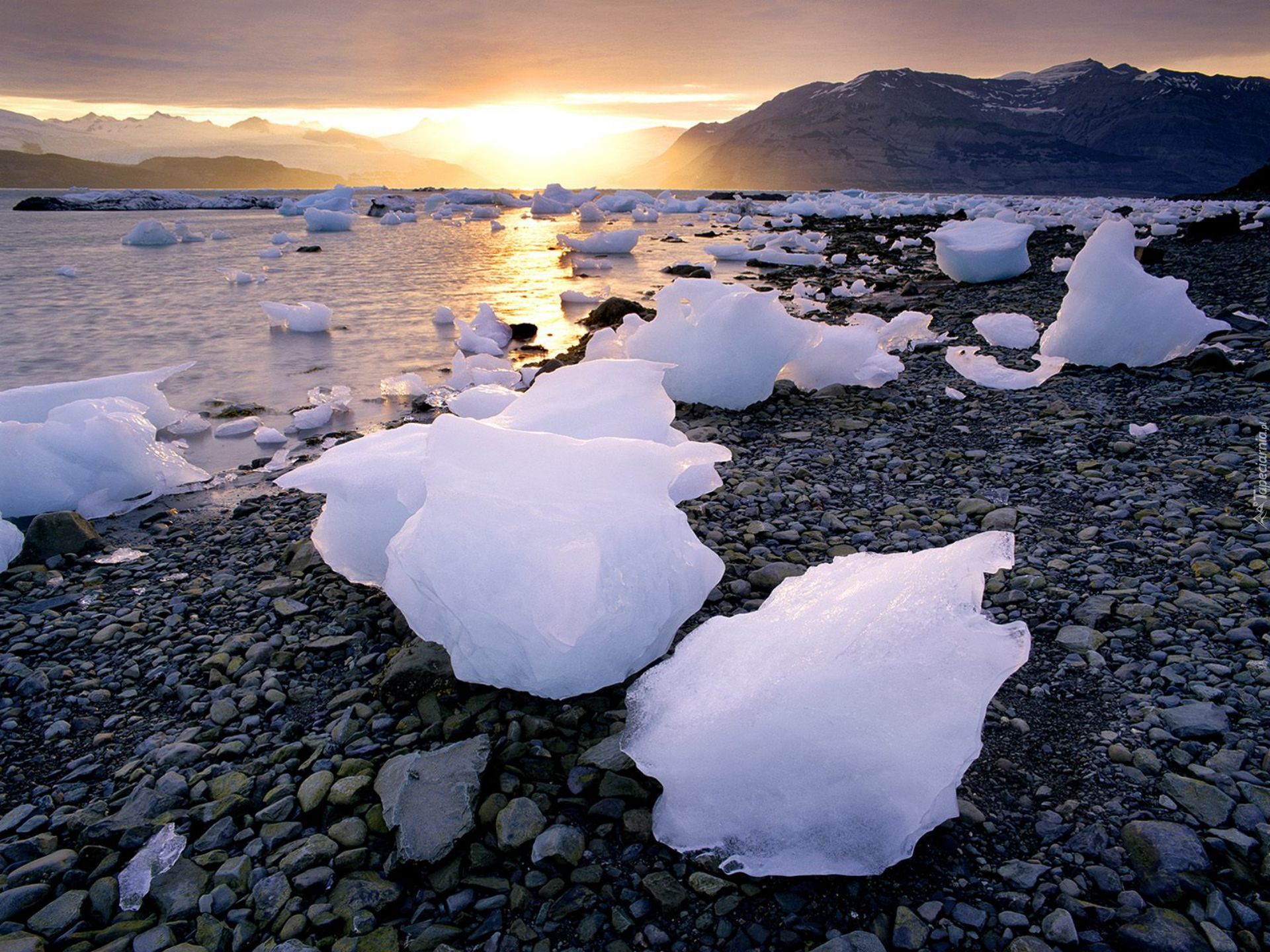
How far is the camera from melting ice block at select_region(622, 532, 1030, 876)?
69.8 inches

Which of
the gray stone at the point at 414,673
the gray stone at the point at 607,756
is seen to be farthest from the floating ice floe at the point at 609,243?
the gray stone at the point at 607,756

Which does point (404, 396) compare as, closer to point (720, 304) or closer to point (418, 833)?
point (720, 304)

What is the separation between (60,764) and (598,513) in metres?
1.95

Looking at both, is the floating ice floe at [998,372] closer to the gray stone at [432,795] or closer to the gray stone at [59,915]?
the gray stone at [432,795]

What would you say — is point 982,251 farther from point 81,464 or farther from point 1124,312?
point 81,464

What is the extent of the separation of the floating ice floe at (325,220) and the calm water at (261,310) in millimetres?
2430

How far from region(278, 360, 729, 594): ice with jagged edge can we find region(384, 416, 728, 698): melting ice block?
14.1 inches

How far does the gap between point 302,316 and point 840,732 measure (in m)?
10.0

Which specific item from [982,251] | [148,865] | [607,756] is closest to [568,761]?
[607,756]

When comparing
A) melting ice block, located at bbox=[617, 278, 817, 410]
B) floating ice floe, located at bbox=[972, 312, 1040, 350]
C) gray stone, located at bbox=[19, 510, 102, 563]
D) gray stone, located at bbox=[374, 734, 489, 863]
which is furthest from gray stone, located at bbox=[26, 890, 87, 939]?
floating ice floe, located at bbox=[972, 312, 1040, 350]

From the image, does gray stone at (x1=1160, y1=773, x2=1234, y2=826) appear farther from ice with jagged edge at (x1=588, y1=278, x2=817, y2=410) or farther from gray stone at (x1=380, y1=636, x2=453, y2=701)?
ice with jagged edge at (x1=588, y1=278, x2=817, y2=410)

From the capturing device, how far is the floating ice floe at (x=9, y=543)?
3.49 m

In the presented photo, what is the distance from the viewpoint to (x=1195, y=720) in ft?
7.08

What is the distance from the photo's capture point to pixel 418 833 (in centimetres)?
194
